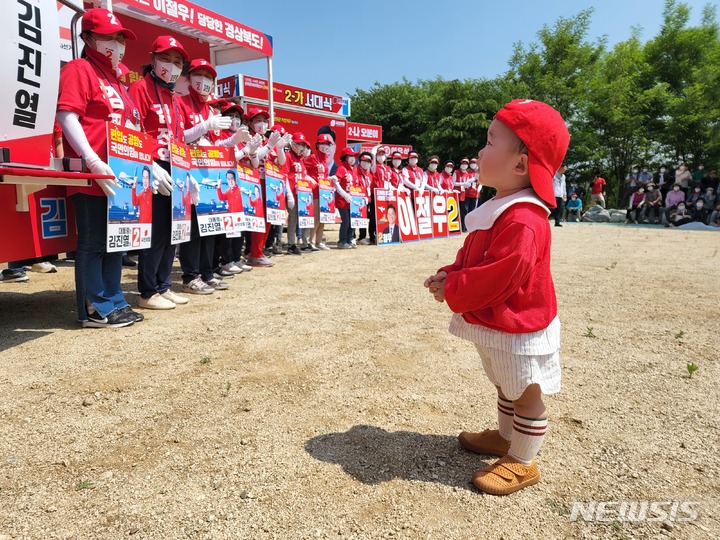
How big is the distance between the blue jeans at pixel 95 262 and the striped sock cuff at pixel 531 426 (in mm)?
3158

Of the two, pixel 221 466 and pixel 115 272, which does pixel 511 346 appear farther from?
pixel 115 272

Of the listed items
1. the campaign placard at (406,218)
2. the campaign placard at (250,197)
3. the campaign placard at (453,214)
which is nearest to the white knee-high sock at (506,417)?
the campaign placard at (250,197)

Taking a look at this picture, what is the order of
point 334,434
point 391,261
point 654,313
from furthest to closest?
1. point 391,261
2. point 654,313
3. point 334,434

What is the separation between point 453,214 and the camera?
1237 cm

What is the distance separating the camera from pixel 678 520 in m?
1.63

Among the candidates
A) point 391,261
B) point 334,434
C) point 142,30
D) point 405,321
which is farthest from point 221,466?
point 142,30

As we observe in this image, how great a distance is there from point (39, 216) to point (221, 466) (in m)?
2.63

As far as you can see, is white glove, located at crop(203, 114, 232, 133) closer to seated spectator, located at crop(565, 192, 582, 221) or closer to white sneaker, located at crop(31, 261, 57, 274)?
white sneaker, located at crop(31, 261, 57, 274)

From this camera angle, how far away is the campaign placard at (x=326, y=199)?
8680mm

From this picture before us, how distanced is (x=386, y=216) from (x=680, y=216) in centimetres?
1234

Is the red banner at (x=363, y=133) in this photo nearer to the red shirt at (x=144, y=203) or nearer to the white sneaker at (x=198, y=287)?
the white sneaker at (x=198, y=287)

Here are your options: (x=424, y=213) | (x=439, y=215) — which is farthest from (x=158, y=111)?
(x=439, y=215)

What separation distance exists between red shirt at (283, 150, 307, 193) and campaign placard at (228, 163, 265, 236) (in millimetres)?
1637

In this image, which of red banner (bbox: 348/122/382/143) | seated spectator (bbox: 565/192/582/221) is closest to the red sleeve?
seated spectator (bbox: 565/192/582/221)
